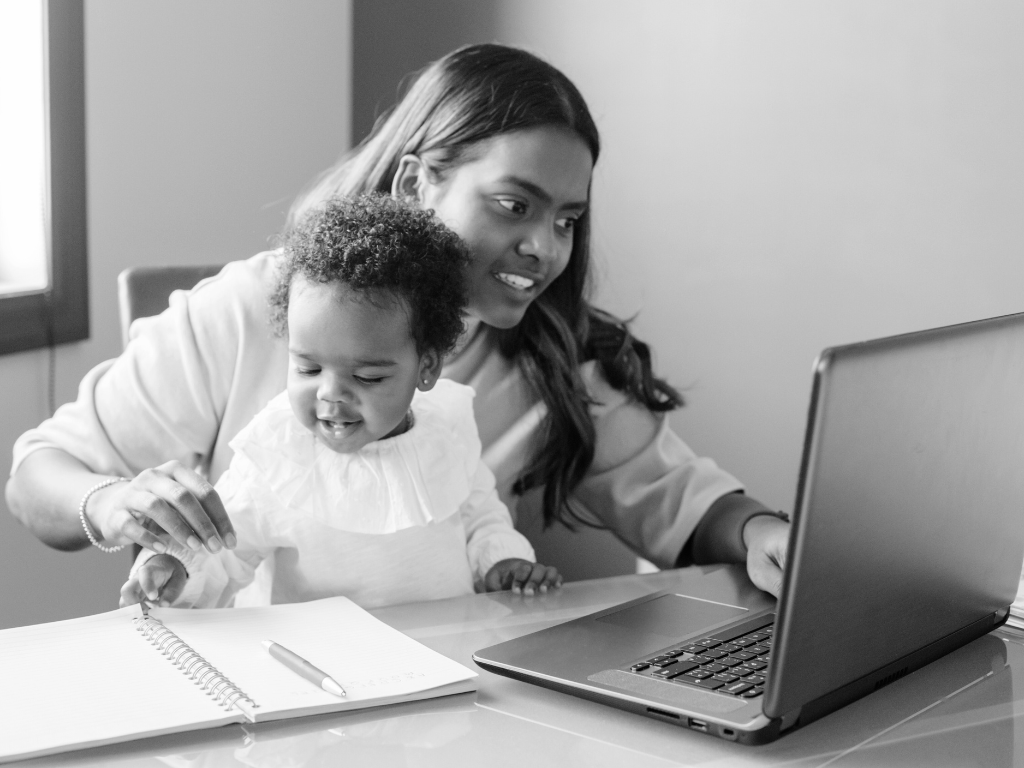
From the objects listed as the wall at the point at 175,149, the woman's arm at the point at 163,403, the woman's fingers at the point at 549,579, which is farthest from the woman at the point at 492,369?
the wall at the point at 175,149

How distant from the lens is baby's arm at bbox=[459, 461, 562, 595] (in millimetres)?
1157

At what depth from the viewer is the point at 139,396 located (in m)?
1.31

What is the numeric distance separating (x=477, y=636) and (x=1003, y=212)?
1.07m

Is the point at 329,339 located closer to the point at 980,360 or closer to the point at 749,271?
the point at 980,360

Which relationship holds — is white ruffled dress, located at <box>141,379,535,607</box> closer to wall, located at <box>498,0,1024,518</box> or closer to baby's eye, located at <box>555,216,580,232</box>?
baby's eye, located at <box>555,216,580,232</box>

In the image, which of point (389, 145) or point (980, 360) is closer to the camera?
point (980, 360)

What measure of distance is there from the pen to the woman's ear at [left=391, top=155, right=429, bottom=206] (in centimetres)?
67

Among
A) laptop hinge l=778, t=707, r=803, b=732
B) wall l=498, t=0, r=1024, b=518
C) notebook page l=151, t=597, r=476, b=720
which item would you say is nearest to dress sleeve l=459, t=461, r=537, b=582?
notebook page l=151, t=597, r=476, b=720

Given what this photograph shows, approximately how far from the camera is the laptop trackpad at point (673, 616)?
98 cm

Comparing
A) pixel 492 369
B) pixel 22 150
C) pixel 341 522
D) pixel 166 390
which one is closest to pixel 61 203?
pixel 22 150

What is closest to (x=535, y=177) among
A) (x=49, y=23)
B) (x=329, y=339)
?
(x=329, y=339)

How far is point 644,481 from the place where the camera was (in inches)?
58.8

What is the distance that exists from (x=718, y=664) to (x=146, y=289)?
947mm

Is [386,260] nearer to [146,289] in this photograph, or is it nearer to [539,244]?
[539,244]
